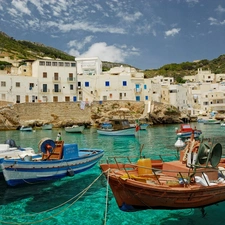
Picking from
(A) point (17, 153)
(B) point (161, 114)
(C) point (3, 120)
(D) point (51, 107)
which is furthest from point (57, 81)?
(A) point (17, 153)

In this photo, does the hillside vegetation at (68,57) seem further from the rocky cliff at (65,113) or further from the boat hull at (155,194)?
the boat hull at (155,194)

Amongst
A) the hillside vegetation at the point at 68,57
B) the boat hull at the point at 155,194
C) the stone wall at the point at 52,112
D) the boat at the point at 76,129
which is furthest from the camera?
the hillside vegetation at the point at 68,57

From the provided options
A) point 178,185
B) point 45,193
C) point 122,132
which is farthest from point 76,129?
point 178,185

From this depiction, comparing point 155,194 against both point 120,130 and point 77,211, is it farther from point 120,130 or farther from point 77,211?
point 120,130

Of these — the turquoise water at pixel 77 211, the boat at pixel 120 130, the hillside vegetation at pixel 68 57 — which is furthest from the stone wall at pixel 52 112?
the hillside vegetation at pixel 68 57

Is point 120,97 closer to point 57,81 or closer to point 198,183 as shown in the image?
point 57,81

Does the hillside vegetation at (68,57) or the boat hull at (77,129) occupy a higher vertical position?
the hillside vegetation at (68,57)

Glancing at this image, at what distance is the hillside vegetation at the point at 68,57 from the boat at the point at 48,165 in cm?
8971

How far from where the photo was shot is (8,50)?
99.8 meters

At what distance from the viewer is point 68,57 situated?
11931 centimetres

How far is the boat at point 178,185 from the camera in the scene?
24.8ft

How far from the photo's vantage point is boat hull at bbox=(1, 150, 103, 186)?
11.0 meters

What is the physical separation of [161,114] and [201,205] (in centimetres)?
5130

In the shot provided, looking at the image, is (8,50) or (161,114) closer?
(161,114)
